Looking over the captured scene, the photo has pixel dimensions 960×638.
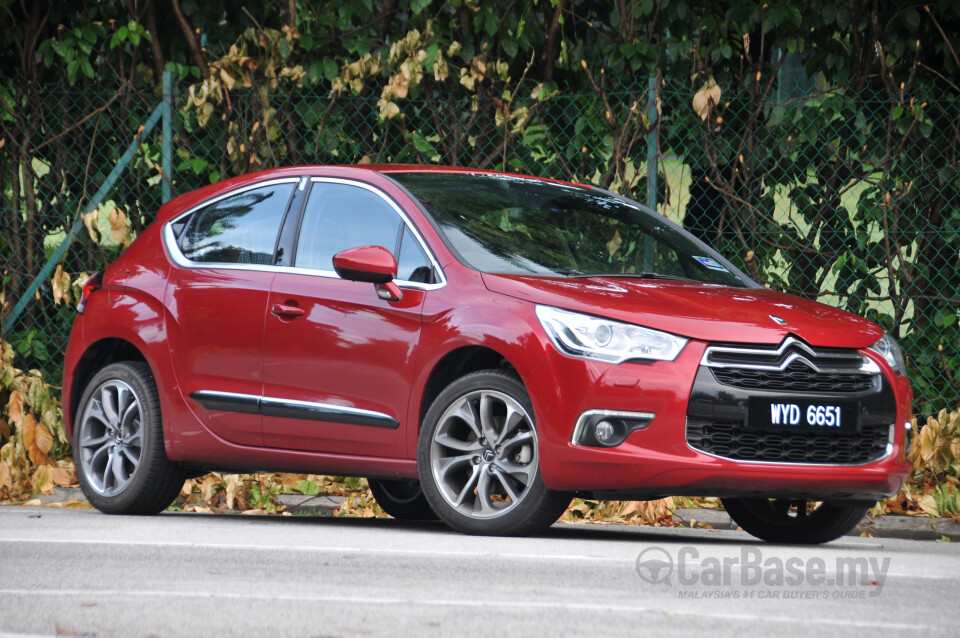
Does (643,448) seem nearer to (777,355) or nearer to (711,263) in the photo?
(777,355)

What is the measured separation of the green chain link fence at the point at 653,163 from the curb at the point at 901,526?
3.50ft

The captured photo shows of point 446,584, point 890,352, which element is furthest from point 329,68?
point 446,584

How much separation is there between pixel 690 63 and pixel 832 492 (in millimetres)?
4661

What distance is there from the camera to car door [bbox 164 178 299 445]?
7.61m

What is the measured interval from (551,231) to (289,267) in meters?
1.27

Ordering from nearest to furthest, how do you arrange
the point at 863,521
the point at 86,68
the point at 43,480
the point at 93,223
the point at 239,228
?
the point at 239,228
the point at 863,521
the point at 43,480
the point at 93,223
the point at 86,68

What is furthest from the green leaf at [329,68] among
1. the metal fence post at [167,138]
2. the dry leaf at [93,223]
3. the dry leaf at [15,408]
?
the dry leaf at [15,408]

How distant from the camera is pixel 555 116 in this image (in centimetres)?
1045

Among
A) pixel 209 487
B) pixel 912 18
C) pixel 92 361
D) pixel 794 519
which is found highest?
pixel 912 18

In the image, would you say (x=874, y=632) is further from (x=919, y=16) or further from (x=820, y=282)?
(x=919, y=16)

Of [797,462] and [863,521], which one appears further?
[863,521]

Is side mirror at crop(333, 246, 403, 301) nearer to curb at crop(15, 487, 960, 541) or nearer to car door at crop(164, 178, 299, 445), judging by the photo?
car door at crop(164, 178, 299, 445)

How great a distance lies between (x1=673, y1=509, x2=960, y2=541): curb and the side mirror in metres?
2.79

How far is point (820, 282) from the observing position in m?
9.87
